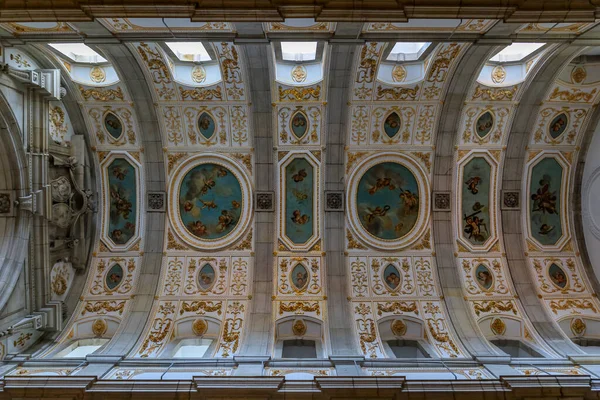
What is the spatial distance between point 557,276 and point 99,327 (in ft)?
52.8

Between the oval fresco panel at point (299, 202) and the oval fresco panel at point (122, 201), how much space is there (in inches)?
223

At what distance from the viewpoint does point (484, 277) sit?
42.1 feet

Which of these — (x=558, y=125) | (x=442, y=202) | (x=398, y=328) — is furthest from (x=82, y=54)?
(x=558, y=125)

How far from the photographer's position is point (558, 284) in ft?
41.7

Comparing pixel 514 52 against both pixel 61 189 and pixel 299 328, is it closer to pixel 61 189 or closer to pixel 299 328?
pixel 299 328

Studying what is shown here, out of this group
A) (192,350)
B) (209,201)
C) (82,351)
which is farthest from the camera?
(209,201)

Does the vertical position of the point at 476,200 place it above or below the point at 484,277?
above

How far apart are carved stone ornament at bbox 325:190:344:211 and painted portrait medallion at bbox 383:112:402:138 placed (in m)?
2.87

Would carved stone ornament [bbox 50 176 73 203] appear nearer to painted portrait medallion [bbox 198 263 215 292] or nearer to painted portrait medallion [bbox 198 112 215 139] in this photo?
painted portrait medallion [bbox 198 112 215 139]

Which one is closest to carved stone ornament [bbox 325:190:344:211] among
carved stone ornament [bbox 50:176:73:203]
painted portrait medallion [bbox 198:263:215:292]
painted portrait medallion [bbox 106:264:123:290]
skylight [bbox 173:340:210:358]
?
painted portrait medallion [bbox 198:263:215:292]

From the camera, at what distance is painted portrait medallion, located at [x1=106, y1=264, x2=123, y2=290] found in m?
12.7

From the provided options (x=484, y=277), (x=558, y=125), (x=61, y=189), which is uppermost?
(x=558, y=125)

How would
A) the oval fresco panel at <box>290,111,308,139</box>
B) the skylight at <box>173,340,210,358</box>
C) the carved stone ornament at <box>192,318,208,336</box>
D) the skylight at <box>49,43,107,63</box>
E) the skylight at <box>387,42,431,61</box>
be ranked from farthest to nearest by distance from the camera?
the oval fresco panel at <box>290,111,308,139</box> → the skylight at <box>387,42,431,61</box> → the carved stone ornament at <box>192,318,208,336</box> → the skylight at <box>49,43,107,63</box> → the skylight at <box>173,340,210,358</box>

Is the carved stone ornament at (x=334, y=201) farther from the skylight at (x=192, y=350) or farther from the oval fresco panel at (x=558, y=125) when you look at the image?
A: the oval fresco panel at (x=558, y=125)
